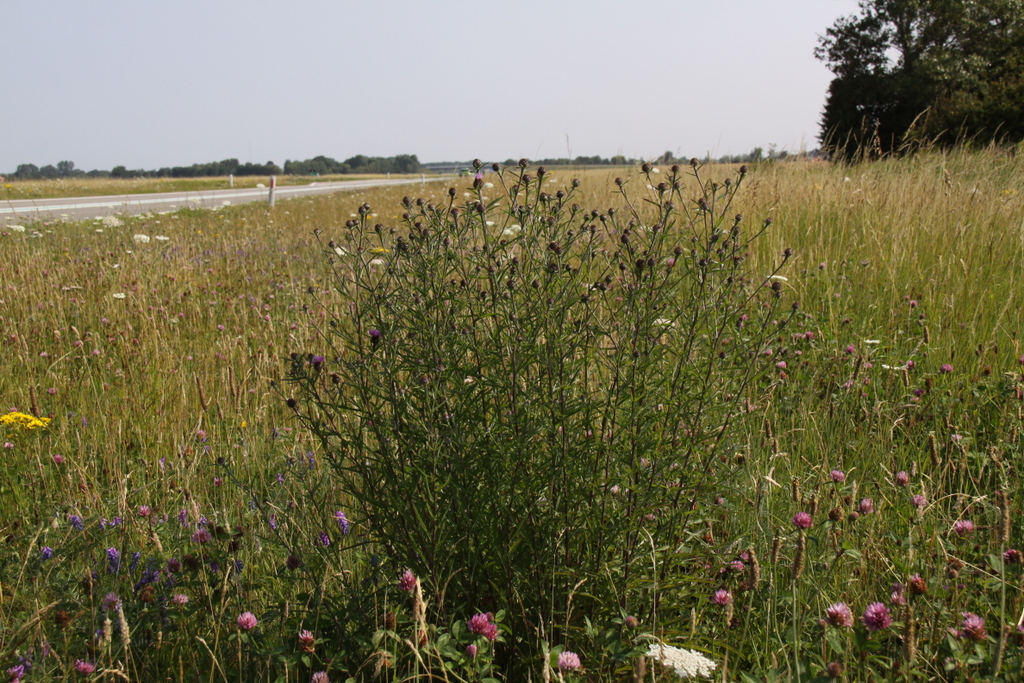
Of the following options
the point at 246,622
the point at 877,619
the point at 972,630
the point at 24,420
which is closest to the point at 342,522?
the point at 246,622

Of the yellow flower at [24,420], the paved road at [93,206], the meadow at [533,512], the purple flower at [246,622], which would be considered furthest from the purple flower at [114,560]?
the paved road at [93,206]

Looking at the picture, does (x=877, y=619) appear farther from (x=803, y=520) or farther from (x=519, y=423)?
(x=519, y=423)

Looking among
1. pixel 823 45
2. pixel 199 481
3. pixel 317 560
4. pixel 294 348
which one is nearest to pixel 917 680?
pixel 317 560

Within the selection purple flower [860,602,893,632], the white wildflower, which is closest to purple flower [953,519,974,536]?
Result: purple flower [860,602,893,632]

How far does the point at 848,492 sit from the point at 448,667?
5.07 ft

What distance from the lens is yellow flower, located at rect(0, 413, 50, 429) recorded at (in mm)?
2770

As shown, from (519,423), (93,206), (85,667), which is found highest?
(93,206)

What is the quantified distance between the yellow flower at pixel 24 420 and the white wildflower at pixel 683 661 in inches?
103

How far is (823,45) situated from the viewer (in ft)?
104

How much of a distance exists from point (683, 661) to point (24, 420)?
280cm

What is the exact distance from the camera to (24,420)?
2.82 meters

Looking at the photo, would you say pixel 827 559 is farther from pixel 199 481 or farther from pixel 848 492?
pixel 199 481

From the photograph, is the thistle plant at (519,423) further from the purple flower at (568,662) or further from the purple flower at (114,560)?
the purple flower at (114,560)

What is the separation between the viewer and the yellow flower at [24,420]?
109 inches
